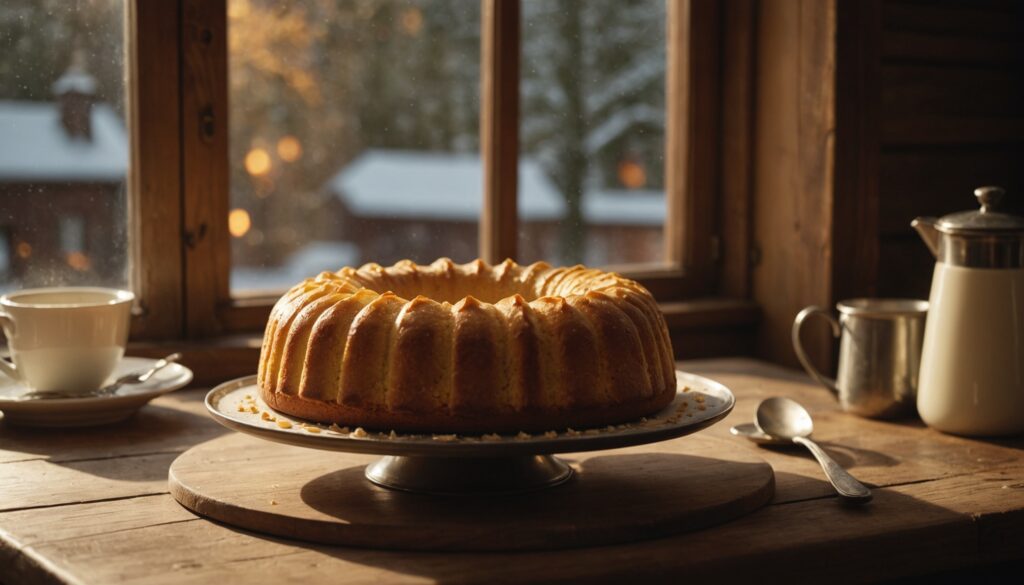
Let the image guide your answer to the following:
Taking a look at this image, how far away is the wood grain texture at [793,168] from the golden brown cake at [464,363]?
902mm

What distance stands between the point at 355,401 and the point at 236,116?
89 centimetres

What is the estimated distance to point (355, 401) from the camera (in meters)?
1.09

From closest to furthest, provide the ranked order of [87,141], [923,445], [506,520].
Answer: [506,520] < [923,445] < [87,141]

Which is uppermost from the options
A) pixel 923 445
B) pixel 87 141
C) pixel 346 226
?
pixel 87 141

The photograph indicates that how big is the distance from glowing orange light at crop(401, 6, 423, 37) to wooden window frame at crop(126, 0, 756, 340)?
111 millimetres

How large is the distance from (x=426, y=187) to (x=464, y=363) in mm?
960

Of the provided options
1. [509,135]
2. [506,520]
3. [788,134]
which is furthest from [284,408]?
[788,134]

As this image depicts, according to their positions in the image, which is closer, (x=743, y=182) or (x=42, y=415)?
(x=42, y=415)

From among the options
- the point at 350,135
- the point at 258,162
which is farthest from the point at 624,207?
the point at 258,162

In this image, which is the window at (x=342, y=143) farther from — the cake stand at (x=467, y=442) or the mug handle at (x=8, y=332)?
the cake stand at (x=467, y=442)

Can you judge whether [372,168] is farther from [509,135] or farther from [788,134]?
[788,134]

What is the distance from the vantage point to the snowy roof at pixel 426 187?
1969 millimetres

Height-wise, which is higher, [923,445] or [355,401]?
[355,401]

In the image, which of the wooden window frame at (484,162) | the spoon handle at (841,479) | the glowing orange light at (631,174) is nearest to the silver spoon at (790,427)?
the spoon handle at (841,479)
